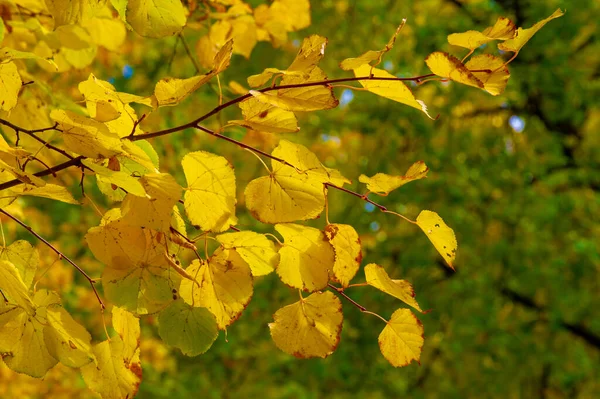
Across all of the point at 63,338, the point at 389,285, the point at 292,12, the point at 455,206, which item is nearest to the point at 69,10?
the point at 63,338

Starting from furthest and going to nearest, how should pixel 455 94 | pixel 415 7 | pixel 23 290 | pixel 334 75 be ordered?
pixel 415 7
pixel 334 75
pixel 455 94
pixel 23 290

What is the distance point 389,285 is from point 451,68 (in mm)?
226

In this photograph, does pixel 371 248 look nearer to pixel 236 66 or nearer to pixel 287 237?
pixel 236 66

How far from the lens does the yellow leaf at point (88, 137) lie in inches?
23.8

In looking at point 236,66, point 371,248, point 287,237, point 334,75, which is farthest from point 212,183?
point 334,75

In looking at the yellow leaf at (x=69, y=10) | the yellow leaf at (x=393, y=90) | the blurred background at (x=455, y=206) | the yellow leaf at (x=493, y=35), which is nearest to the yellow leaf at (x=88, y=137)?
the yellow leaf at (x=69, y=10)

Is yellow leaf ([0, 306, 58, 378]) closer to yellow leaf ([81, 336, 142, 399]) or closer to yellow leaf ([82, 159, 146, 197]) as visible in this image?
yellow leaf ([81, 336, 142, 399])

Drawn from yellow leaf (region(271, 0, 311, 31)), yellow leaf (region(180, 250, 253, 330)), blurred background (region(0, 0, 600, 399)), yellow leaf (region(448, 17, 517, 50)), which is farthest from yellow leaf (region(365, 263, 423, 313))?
blurred background (region(0, 0, 600, 399))

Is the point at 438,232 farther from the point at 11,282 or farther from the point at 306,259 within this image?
the point at 11,282

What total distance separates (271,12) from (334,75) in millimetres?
3204

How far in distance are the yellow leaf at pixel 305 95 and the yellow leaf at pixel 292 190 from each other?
0.20 ft

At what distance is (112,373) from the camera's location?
0.74 metres

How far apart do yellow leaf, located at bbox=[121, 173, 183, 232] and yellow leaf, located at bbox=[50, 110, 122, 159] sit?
0.04 meters

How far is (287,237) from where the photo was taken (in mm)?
689
